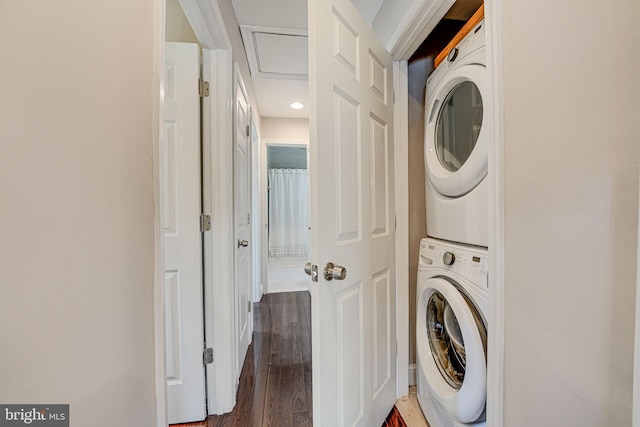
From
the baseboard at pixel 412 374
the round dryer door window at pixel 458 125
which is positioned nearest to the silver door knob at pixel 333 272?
the round dryer door window at pixel 458 125

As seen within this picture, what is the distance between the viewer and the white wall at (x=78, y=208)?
34cm

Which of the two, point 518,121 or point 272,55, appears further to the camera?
point 272,55

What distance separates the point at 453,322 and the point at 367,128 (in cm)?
98

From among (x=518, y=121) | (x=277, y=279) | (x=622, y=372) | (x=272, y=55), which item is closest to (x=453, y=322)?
(x=622, y=372)

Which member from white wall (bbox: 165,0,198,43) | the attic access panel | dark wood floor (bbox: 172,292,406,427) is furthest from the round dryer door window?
white wall (bbox: 165,0,198,43)

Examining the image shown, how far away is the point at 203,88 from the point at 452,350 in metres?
1.83

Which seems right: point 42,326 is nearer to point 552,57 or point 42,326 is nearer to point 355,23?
point 552,57

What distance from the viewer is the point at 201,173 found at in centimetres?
138

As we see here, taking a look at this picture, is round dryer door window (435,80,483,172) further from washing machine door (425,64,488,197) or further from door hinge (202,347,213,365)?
door hinge (202,347,213,365)

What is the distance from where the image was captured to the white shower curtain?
586cm

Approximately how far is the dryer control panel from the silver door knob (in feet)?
1.69

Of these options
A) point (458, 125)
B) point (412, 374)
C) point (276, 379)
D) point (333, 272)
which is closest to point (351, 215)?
point (333, 272)

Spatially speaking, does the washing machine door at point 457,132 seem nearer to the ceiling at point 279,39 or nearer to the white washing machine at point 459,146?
the white washing machine at point 459,146

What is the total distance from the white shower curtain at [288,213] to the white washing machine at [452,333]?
182 inches
